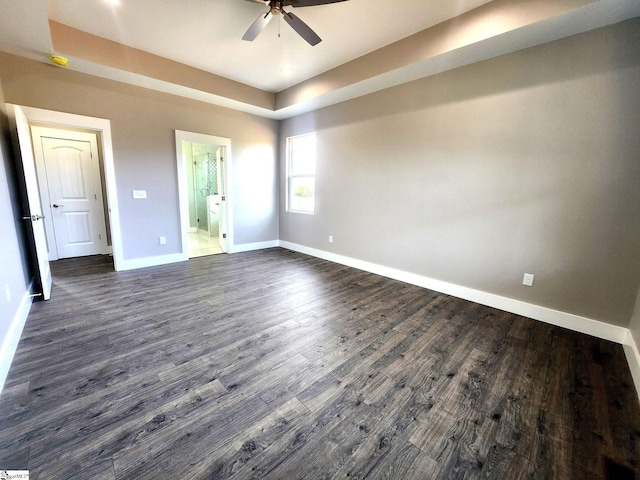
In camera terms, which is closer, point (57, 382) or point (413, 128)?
point (57, 382)

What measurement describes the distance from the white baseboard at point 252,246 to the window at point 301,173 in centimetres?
85

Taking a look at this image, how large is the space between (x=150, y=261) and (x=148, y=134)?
1977 mm

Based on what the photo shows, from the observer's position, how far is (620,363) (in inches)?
80.1

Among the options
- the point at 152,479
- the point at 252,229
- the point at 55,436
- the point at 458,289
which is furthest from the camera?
the point at 252,229

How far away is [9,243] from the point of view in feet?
7.64

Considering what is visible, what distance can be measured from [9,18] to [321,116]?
11.8 feet

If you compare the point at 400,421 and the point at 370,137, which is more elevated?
the point at 370,137

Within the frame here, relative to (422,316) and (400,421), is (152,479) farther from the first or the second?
(422,316)

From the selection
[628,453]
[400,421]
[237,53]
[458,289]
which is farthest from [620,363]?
[237,53]

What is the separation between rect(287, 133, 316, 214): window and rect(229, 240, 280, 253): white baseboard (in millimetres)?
855

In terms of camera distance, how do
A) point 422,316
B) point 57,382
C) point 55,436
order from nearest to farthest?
point 55,436 → point 57,382 → point 422,316

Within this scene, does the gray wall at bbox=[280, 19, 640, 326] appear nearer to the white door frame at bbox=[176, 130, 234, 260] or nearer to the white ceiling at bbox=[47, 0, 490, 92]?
the white ceiling at bbox=[47, 0, 490, 92]

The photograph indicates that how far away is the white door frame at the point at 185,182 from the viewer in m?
4.21

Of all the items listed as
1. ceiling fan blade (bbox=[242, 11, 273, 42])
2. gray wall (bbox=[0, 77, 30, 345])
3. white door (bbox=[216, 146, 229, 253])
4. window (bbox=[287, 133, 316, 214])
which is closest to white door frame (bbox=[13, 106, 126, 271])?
gray wall (bbox=[0, 77, 30, 345])
